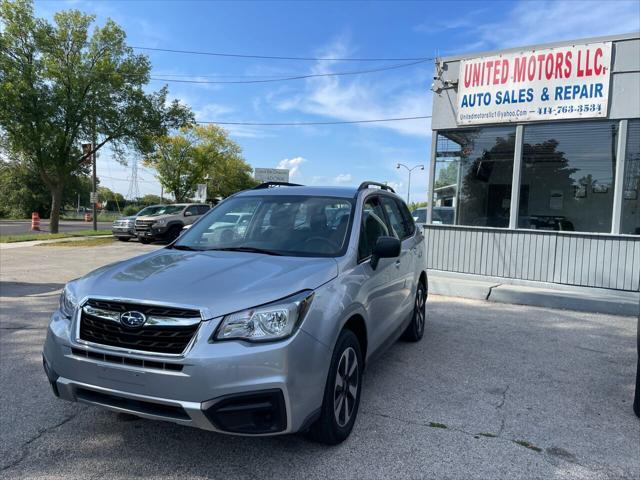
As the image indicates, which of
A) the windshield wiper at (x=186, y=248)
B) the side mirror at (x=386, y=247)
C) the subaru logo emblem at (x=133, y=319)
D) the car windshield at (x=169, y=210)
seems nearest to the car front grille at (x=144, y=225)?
the car windshield at (x=169, y=210)

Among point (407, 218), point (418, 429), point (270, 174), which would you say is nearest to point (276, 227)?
point (418, 429)

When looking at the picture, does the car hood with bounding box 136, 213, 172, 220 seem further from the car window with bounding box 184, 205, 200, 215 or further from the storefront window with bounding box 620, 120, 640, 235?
the storefront window with bounding box 620, 120, 640, 235

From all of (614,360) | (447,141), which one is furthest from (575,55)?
(614,360)

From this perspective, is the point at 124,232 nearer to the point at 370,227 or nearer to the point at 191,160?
the point at 370,227

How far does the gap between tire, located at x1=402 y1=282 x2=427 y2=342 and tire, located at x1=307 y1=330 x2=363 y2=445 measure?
226 centimetres

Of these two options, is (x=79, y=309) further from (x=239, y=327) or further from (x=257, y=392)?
(x=257, y=392)

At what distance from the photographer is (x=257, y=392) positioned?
252 cm

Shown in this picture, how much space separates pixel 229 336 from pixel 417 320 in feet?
11.7

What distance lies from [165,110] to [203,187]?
18.0 ft

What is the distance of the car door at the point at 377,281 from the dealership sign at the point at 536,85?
6186 millimetres

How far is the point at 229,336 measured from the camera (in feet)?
8.48

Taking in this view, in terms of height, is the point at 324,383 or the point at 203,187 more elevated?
the point at 203,187

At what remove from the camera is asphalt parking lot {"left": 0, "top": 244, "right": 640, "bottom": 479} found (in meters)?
2.92

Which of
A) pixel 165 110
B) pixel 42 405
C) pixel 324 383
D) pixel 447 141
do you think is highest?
pixel 165 110
